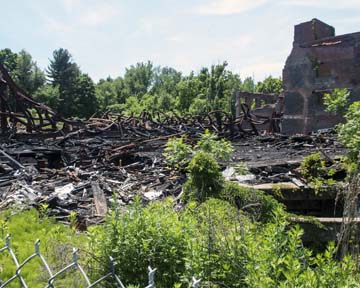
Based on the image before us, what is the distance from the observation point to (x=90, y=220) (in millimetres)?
5457

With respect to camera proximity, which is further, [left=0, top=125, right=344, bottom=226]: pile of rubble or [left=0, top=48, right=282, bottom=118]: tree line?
[left=0, top=48, right=282, bottom=118]: tree line

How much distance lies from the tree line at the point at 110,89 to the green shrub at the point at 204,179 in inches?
1401

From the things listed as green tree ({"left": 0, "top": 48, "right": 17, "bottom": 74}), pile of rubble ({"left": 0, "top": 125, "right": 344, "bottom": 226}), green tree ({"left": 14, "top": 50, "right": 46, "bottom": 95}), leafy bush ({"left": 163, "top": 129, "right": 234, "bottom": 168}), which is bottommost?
pile of rubble ({"left": 0, "top": 125, "right": 344, "bottom": 226})

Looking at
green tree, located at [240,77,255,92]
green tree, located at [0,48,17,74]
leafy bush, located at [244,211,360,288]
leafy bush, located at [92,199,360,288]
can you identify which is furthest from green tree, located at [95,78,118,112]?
leafy bush, located at [244,211,360,288]

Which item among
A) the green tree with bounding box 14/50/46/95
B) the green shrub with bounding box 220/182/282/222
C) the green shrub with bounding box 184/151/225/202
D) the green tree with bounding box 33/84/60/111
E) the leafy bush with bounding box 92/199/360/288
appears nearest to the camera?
the leafy bush with bounding box 92/199/360/288

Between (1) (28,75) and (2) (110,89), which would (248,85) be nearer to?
(2) (110,89)

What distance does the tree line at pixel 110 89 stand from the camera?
4638 cm

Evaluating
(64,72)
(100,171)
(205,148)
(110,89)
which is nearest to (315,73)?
(100,171)

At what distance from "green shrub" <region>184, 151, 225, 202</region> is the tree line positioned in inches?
1401

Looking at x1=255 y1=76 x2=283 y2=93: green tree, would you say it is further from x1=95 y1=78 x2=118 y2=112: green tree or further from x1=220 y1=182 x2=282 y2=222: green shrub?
x1=220 y1=182 x2=282 y2=222: green shrub

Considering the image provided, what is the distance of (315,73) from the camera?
15.5 meters

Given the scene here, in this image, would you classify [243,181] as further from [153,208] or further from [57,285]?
[57,285]

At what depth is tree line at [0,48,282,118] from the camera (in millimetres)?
46375

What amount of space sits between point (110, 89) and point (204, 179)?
67.4 m
